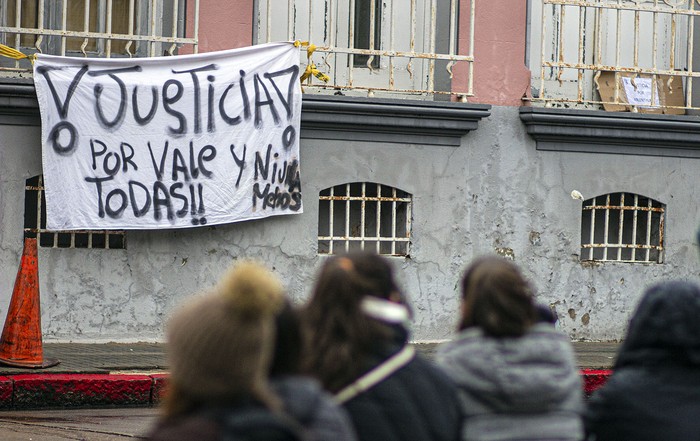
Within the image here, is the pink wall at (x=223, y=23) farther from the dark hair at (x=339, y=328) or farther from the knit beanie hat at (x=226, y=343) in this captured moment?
the knit beanie hat at (x=226, y=343)

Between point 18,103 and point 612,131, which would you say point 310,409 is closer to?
point 18,103

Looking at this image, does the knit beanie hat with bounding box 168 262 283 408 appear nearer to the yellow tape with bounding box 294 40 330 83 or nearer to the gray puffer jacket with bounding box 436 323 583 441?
A: the gray puffer jacket with bounding box 436 323 583 441

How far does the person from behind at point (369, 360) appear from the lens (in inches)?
126

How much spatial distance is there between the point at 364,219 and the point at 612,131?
3101 mm

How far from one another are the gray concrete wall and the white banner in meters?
0.30

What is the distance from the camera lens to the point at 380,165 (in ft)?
42.3

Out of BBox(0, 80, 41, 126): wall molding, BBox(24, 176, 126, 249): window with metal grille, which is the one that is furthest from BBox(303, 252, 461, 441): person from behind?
BBox(24, 176, 126, 249): window with metal grille

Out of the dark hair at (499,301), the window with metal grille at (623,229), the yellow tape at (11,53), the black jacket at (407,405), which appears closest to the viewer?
the black jacket at (407,405)

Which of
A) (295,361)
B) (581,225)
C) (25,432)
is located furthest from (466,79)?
(295,361)

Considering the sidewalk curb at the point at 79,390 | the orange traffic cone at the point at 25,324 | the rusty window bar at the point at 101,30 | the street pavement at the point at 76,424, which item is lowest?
the street pavement at the point at 76,424

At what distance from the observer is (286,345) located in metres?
→ 2.60

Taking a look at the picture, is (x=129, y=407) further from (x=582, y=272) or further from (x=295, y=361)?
(x=295, y=361)

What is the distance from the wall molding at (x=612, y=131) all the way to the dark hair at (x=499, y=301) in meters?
9.85

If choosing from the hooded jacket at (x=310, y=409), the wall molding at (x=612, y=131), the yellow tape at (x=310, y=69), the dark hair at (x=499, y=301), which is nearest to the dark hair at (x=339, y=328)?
the dark hair at (x=499, y=301)
